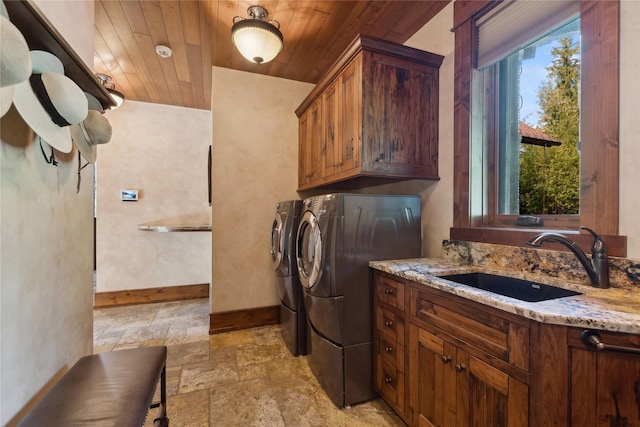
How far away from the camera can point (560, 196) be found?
1540 millimetres

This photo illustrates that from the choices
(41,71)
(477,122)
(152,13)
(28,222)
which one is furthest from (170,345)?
(477,122)

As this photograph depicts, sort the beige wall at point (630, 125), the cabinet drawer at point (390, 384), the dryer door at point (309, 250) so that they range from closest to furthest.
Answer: the beige wall at point (630, 125) → the cabinet drawer at point (390, 384) → the dryer door at point (309, 250)

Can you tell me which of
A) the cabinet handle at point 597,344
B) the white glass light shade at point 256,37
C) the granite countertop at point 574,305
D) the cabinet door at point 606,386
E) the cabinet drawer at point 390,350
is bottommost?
the cabinet drawer at point 390,350

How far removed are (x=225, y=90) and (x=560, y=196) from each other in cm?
302

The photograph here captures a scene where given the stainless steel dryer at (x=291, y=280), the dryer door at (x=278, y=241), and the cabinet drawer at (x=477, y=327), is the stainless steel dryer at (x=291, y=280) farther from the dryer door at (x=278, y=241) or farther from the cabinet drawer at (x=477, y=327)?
the cabinet drawer at (x=477, y=327)

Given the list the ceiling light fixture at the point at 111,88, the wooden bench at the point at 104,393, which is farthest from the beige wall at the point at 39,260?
the ceiling light fixture at the point at 111,88

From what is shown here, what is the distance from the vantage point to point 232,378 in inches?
80.6

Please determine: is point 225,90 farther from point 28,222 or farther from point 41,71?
point 28,222

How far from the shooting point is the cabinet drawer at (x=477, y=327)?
0.95 meters

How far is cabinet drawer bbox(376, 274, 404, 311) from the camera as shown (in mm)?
1552

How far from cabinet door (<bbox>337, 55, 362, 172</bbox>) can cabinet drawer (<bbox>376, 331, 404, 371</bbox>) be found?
1.12 meters

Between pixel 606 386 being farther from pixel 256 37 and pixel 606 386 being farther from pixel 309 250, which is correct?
pixel 256 37

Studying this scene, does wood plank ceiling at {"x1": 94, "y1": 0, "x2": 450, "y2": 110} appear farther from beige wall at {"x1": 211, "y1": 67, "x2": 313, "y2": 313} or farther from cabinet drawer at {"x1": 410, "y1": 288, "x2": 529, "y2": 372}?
cabinet drawer at {"x1": 410, "y1": 288, "x2": 529, "y2": 372}

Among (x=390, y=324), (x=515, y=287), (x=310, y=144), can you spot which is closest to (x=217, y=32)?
(x=310, y=144)
